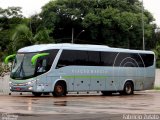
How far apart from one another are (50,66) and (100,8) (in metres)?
44.6

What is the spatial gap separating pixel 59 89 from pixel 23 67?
98.7 inches

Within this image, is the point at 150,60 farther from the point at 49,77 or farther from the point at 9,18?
the point at 9,18

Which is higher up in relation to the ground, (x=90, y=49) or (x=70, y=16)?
(x=70, y=16)

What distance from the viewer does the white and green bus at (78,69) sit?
2825cm

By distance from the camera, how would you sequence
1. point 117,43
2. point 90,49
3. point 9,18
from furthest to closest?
point 9,18
point 117,43
point 90,49

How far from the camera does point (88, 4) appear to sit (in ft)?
235

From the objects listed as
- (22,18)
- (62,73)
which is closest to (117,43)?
(22,18)

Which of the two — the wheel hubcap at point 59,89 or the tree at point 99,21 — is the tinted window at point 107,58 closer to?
the wheel hubcap at point 59,89

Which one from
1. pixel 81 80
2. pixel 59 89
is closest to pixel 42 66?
pixel 59 89

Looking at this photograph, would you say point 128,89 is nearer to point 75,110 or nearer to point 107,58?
point 107,58

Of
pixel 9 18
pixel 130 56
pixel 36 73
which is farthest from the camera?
pixel 9 18

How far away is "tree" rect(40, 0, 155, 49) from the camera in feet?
226

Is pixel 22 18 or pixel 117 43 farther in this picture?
pixel 22 18

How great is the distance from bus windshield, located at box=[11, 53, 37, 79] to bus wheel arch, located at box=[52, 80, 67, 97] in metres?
1.82
